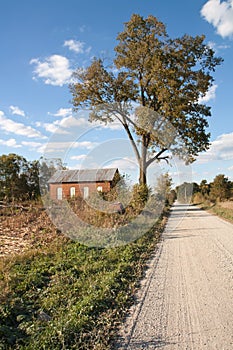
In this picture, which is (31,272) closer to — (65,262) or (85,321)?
(65,262)

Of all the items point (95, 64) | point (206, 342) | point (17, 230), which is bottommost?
point (206, 342)

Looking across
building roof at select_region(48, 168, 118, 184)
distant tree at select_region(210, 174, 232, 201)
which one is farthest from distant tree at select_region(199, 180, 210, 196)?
building roof at select_region(48, 168, 118, 184)

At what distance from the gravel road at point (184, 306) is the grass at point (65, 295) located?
10.6 inches

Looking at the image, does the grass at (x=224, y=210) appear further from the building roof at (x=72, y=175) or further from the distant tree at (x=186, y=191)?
the building roof at (x=72, y=175)

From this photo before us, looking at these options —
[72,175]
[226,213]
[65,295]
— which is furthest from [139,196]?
[72,175]

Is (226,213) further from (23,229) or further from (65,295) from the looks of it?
(65,295)

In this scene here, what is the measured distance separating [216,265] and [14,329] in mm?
4803

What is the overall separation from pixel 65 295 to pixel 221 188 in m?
40.6

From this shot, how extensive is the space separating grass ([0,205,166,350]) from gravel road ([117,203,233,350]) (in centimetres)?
27

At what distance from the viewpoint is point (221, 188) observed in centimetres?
4212

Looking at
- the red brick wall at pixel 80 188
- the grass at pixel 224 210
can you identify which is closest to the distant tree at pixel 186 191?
the grass at pixel 224 210

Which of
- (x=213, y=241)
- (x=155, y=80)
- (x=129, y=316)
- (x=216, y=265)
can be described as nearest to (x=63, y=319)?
(x=129, y=316)

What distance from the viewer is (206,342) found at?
11.2ft

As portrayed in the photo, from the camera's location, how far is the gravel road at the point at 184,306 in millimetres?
3498
